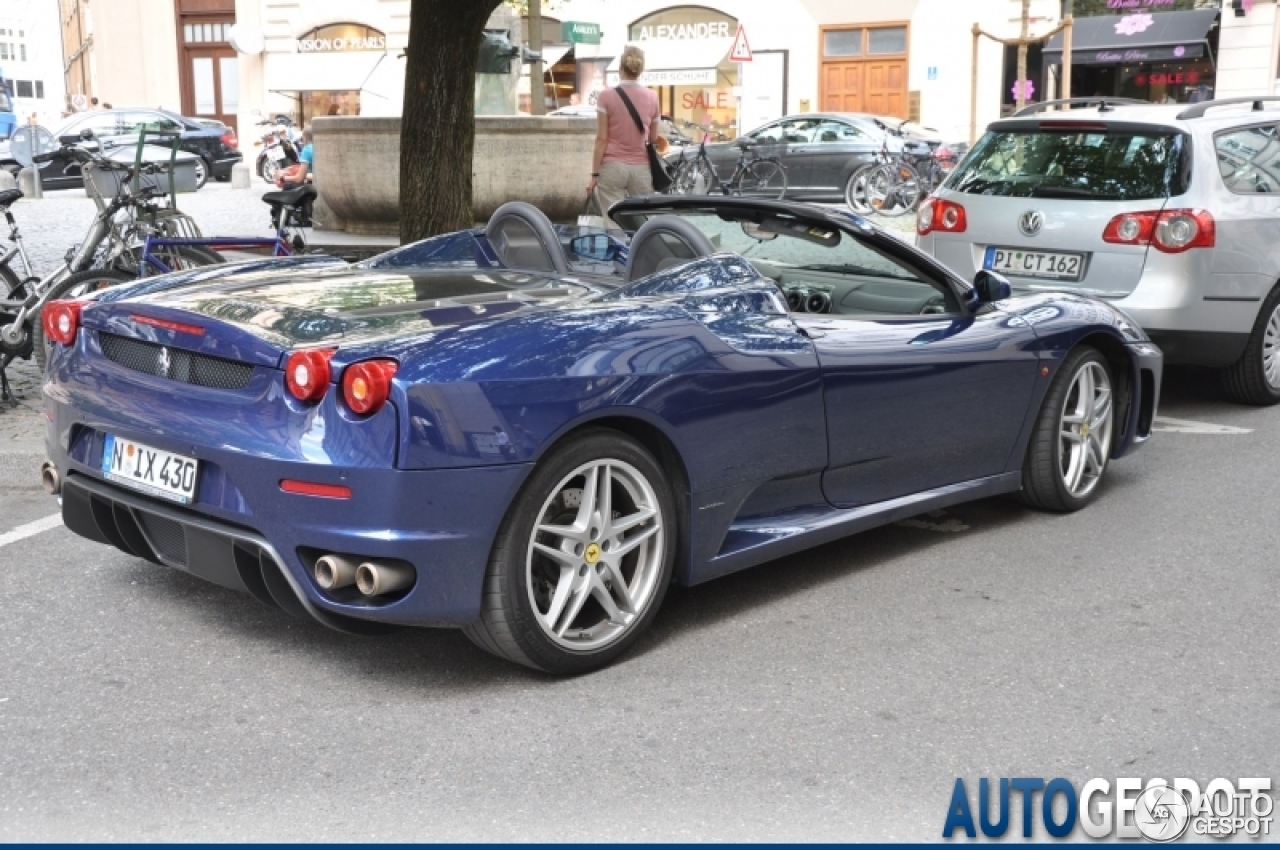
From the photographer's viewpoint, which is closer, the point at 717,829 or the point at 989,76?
Result: the point at 717,829

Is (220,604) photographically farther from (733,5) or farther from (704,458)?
(733,5)

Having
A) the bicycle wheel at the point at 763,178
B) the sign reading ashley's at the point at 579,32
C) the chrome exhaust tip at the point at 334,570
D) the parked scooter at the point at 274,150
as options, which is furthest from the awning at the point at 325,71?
the chrome exhaust tip at the point at 334,570

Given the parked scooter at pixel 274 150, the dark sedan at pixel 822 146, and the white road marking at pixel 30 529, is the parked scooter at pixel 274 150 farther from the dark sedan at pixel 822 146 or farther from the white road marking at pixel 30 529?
the white road marking at pixel 30 529

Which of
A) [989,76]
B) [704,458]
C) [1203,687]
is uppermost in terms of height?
[989,76]

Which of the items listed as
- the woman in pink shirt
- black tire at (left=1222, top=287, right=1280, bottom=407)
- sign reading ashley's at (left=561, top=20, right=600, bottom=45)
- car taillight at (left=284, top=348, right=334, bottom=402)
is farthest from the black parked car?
car taillight at (left=284, top=348, right=334, bottom=402)

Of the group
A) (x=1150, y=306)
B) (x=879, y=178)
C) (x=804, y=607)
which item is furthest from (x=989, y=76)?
(x=804, y=607)

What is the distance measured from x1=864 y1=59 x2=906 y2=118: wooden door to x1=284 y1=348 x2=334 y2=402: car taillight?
104 ft

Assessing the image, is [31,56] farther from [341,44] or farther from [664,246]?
[664,246]

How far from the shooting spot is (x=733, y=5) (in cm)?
3588

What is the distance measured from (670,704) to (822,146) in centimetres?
1974

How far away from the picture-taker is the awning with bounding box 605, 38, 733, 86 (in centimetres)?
3609

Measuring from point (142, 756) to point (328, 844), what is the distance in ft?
2.21

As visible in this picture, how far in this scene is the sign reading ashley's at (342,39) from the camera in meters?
39.3

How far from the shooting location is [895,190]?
21.2 metres
